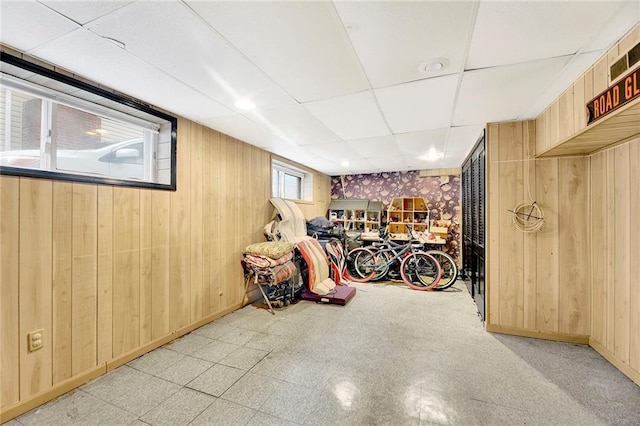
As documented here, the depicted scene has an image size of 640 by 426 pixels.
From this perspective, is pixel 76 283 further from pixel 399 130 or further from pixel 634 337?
pixel 634 337

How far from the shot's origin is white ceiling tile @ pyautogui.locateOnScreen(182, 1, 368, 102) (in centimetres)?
125

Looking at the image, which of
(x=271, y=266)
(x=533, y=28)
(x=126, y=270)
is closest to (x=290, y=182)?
(x=271, y=266)

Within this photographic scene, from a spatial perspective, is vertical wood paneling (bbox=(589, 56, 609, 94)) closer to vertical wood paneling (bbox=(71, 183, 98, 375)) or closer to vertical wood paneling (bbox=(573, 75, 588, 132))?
vertical wood paneling (bbox=(573, 75, 588, 132))

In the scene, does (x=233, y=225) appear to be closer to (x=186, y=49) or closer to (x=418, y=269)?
(x=186, y=49)

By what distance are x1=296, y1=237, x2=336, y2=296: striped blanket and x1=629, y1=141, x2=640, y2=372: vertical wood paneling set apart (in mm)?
2917

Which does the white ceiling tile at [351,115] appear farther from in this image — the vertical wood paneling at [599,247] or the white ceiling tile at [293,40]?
the vertical wood paneling at [599,247]

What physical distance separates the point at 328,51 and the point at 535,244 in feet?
9.09

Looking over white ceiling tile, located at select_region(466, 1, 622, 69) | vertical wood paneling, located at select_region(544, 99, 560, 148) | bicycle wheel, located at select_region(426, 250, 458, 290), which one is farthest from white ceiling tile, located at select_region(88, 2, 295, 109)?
bicycle wheel, located at select_region(426, 250, 458, 290)

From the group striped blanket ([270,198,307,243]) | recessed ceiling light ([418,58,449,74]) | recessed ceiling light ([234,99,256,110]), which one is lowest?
striped blanket ([270,198,307,243])

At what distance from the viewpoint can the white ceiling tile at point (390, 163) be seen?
455 centimetres

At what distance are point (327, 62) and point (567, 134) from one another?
79.1 inches

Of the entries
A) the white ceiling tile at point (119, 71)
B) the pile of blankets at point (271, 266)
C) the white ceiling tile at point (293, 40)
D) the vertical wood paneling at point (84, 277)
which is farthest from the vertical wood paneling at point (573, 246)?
the vertical wood paneling at point (84, 277)

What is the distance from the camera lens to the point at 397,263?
516cm

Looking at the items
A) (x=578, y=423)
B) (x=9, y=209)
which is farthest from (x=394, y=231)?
(x=9, y=209)
